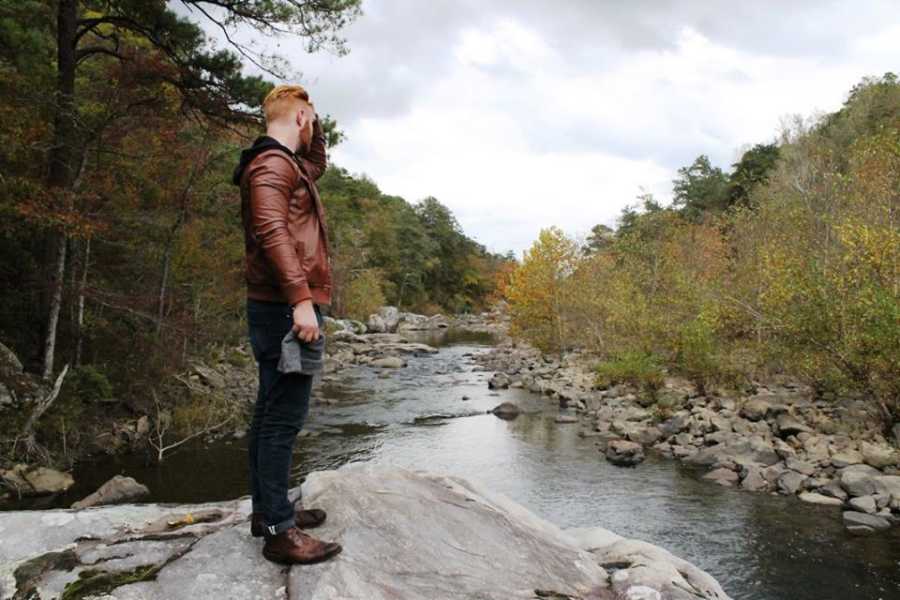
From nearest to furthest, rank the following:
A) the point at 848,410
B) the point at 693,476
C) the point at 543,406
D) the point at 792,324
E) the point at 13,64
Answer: the point at 13,64, the point at 693,476, the point at 792,324, the point at 848,410, the point at 543,406

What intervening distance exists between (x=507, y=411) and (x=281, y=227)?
13700 millimetres

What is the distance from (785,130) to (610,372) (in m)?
25.5

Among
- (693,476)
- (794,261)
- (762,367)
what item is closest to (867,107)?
(762,367)

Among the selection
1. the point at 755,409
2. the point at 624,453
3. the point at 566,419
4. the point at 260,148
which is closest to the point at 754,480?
the point at 624,453

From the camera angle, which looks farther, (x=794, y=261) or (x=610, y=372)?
(x=610, y=372)

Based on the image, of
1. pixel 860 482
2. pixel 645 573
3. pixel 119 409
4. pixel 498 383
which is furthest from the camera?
pixel 498 383

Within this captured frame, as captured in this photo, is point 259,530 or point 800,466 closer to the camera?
point 259,530

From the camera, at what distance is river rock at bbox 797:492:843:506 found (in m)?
9.08

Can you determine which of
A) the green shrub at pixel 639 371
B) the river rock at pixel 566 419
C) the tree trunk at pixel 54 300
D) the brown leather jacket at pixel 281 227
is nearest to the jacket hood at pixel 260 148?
the brown leather jacket at pixel 281 227

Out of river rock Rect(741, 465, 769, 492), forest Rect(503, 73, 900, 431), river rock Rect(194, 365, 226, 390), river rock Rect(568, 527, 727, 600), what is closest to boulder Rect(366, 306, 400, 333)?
forest Rect(503, 73, 900, 431)

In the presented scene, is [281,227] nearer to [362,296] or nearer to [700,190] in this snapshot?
[362,296]

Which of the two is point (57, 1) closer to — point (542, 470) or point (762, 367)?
point (542, 470)

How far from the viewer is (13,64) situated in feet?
32.8

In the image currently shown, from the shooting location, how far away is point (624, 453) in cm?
1168
